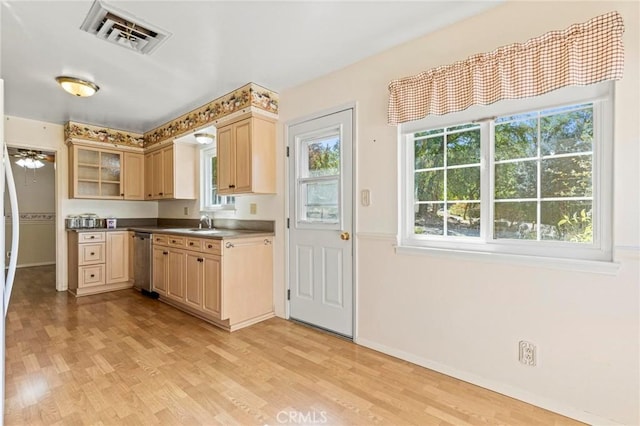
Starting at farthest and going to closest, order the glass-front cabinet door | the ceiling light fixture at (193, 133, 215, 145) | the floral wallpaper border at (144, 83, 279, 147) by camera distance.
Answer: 1. the glass-front cabinet door
2. the ceiling light fixture at (193, 133, 215, 145)
3. the floral wallpaper border at (144, 83, 279, 147)

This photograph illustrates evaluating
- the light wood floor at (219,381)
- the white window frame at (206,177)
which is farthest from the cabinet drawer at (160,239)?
the light wood floor at (219,381)

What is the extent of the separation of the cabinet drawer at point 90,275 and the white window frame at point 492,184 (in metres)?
4.15

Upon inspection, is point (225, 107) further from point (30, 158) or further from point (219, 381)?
point (30, 158)

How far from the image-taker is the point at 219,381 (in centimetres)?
210

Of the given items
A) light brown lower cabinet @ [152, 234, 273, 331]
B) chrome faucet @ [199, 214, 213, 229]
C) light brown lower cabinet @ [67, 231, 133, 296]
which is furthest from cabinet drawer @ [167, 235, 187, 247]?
light brown lower cabinet @ [67, 231, 133, 296]

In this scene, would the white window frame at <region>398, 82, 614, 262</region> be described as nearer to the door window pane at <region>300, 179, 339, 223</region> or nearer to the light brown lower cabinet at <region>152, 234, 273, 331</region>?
the door window pane at <region>300, 179, 339, 223</region>

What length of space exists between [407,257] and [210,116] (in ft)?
9.03

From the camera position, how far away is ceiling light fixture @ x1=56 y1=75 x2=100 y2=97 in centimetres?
288

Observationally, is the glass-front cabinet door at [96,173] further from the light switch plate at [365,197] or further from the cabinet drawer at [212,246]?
the light switch plate at [365,197]

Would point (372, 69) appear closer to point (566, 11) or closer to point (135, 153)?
point (566, 11)

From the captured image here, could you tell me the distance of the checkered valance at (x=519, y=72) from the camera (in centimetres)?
156

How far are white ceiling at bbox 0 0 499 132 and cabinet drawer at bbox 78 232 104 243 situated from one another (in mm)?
1669

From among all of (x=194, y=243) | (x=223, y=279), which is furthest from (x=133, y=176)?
(x=223, y=279)

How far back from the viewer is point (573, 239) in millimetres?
1776
